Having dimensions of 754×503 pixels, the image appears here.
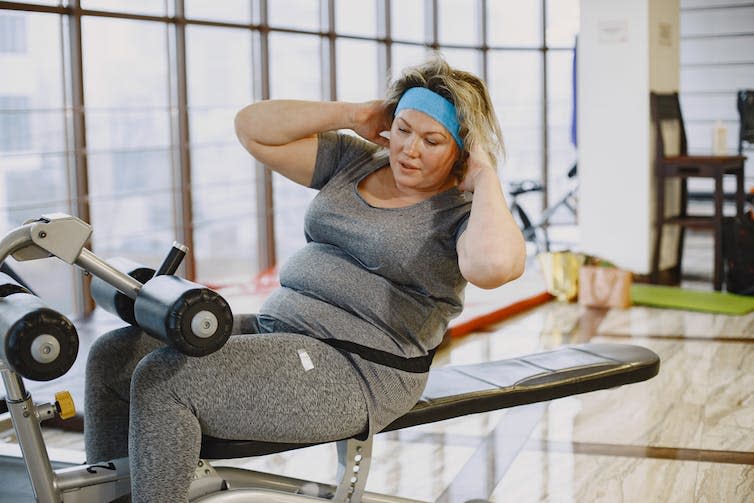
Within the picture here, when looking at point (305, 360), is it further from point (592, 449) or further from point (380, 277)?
point (592, 449)

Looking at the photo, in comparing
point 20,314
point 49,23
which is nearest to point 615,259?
point 49,23

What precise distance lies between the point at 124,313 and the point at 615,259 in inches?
162

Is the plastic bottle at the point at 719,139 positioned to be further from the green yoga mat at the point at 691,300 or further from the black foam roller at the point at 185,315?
the black foam roller at the point at 185,315

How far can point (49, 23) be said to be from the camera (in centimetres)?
460

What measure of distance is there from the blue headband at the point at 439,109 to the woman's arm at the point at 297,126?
175 millimetres

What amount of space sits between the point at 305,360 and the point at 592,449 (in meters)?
1.33

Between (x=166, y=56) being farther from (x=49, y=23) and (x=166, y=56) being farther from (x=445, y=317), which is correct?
(x=445, y=317)

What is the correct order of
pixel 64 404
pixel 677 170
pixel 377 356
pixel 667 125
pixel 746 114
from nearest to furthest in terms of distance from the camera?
pixel 64 404, pixel 377 356, pixel 677 170, pixel 667 125, pixel 746 114

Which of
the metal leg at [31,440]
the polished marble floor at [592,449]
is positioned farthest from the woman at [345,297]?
the polished marble floor at [592,449]

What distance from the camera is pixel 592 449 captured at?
2865 millimetres

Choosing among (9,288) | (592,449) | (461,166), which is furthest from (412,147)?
(592,449)

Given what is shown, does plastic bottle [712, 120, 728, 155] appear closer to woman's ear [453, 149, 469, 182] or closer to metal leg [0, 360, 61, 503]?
woman's ear [453, 149, 469, 182]

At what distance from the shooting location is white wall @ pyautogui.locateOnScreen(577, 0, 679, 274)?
547 centimetres

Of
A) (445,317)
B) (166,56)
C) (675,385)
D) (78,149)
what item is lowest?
(675,385)
